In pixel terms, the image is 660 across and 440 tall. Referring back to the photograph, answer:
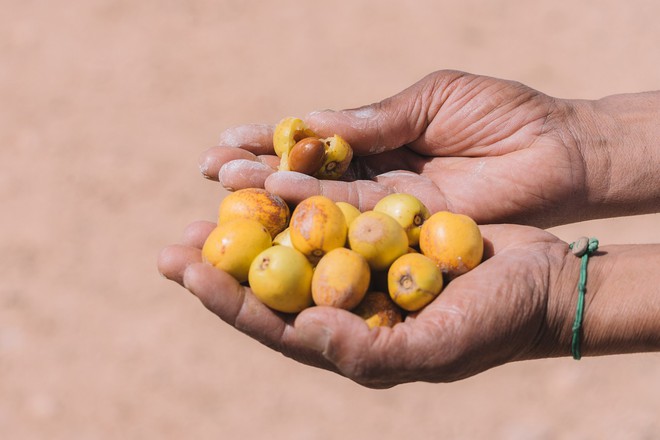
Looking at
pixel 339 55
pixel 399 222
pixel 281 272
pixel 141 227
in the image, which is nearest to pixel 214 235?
pixel 281 272

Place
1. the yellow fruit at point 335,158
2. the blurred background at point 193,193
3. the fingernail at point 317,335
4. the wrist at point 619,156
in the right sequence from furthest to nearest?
the blurred background at point 193,193 → the wrist at point 619,156 → the yellow fruit at point 335,158 → the fingernail at point 317,335

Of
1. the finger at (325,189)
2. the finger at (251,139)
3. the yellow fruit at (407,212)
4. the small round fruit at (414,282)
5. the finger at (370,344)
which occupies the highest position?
the finger at (251,139)

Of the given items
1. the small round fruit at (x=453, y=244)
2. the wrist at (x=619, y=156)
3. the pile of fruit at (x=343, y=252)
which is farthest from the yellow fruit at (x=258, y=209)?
the wrist at (x=619, y=156)

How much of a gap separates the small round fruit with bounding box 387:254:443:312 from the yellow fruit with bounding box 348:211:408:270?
12 centimetres

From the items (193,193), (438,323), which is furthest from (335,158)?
(193,193)

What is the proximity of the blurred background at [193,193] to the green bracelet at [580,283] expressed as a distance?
2.37 metres

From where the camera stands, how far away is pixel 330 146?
4.95 meters

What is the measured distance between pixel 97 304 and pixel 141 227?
95 centimetres

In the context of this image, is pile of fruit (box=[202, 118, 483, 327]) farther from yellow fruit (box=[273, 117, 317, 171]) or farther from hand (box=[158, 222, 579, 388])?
yellow fruit (box=[273, 117, 317, 171])

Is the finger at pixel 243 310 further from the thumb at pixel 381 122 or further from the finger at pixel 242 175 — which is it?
the thumb at pixel 381 122

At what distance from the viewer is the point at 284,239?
14.3 feet

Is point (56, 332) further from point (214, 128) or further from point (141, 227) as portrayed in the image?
point (214, 128)

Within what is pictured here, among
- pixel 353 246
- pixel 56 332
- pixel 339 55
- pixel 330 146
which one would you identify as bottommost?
pixel 56 332

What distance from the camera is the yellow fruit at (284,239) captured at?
14.1 feet
